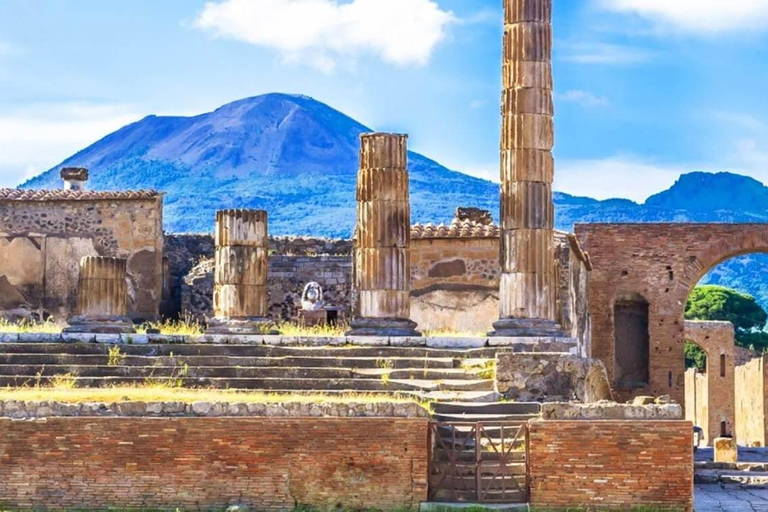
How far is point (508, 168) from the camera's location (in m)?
22.7

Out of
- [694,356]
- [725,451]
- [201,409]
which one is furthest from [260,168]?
[201,409]

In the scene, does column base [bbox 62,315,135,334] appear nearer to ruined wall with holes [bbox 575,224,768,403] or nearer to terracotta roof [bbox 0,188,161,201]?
terracotta roof [bbox 0,188,161,201]

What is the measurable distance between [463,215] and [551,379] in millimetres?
11324

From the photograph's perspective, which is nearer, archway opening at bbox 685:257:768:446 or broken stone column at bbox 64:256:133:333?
broken stone column at bbox 64:256:133:333

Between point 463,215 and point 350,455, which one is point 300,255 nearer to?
point 463,215

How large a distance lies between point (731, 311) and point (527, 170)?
2394 inches

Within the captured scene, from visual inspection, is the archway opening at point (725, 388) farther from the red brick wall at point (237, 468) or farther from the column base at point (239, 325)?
the red brick wall at point (237, 468)

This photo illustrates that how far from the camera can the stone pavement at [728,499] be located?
2089 centimetres

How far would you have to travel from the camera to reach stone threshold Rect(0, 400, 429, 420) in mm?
17375

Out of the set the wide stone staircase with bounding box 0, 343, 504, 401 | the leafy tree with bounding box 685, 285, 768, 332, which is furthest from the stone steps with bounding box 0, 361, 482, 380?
the leafy tree with bounding box 685, 285, 768, 332

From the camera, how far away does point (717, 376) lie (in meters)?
52.8

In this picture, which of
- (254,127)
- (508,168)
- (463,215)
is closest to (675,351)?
(463,215)

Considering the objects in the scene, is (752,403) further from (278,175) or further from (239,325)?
(278,175)

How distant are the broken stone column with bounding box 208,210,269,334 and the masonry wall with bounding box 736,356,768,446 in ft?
83.5
